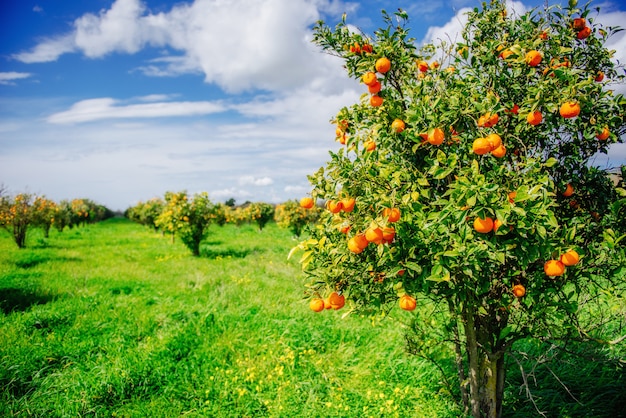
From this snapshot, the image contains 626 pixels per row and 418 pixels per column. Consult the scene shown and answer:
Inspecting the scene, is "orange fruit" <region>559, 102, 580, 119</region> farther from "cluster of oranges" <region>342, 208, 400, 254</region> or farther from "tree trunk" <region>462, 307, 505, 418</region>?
"tree trunk" <region>462, 307, 505, 418</region>

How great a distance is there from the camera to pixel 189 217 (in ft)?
40.5

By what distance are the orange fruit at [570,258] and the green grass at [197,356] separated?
72.0 inches

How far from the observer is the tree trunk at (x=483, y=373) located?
10.8ft

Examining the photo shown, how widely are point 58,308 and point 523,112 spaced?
7144mm

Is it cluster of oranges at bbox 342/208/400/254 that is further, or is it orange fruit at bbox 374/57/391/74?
orange fruit at bbox 374/57/391/74

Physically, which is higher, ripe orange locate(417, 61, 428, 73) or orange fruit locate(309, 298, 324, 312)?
ripe orange locate(417, 61, 428, 73)

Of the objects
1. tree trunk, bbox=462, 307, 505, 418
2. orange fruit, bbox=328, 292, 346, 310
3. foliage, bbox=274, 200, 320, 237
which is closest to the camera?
orange fruit, bbox=328, 292, 346, 310

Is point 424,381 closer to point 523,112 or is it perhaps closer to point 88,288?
point 523,112

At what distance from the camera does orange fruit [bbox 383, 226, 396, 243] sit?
2125 mm

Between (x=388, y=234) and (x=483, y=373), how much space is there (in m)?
2.19

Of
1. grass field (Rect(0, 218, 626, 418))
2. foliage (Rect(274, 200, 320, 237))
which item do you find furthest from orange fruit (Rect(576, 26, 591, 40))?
foliage (Rect(274, 200, 320, 237))

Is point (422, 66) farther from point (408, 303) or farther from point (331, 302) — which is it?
point (331, 302)

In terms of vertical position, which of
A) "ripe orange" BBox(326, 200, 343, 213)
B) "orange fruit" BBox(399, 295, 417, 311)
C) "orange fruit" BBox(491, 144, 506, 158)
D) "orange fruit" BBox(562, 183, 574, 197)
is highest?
"orange fruit" BBox(491, 144, 506, 158)

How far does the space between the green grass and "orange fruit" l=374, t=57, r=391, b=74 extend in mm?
1842
